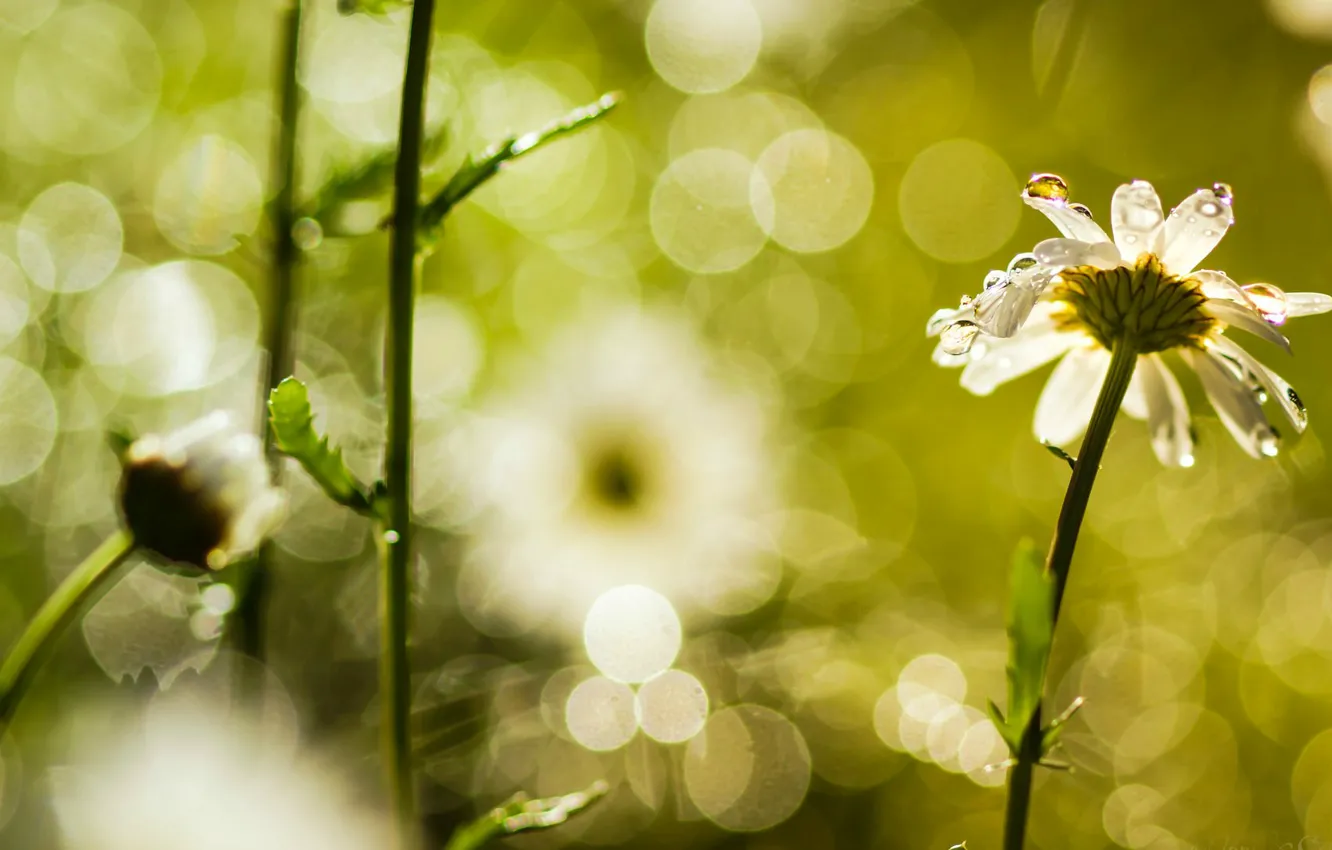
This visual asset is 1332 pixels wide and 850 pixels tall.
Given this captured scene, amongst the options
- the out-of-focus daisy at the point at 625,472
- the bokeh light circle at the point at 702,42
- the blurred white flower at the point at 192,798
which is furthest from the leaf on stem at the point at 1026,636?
the bokeh light circle at the point at 702,42

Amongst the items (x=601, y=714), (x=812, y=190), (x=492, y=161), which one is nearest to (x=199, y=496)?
(x=492, y=161)

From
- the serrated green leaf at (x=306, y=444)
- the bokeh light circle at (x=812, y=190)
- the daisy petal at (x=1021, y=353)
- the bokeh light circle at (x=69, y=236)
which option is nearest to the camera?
the serrated green leaf at (x=306, y=444)

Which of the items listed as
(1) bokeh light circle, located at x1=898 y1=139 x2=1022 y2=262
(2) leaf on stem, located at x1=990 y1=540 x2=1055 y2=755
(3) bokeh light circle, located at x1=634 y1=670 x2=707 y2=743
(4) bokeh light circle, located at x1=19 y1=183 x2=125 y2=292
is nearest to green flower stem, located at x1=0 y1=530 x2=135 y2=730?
(2) leaf on stem, located at x1=990 y1=540 x2=1055 y2=755

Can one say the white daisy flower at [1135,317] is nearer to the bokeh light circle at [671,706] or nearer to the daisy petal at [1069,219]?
the daisy petal at [1069,219]

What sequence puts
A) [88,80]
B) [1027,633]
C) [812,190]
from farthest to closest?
[812,190] < [88,80] < [1027,633]

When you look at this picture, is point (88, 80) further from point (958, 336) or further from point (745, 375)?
point (958, 336)

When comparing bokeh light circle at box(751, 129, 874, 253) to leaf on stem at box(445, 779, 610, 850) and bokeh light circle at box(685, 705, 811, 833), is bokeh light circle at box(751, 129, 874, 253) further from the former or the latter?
leaf on stem at box(445, 779, 610, 850)

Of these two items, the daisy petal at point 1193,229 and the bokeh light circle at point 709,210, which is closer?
the daisy petal at point 1193,229
